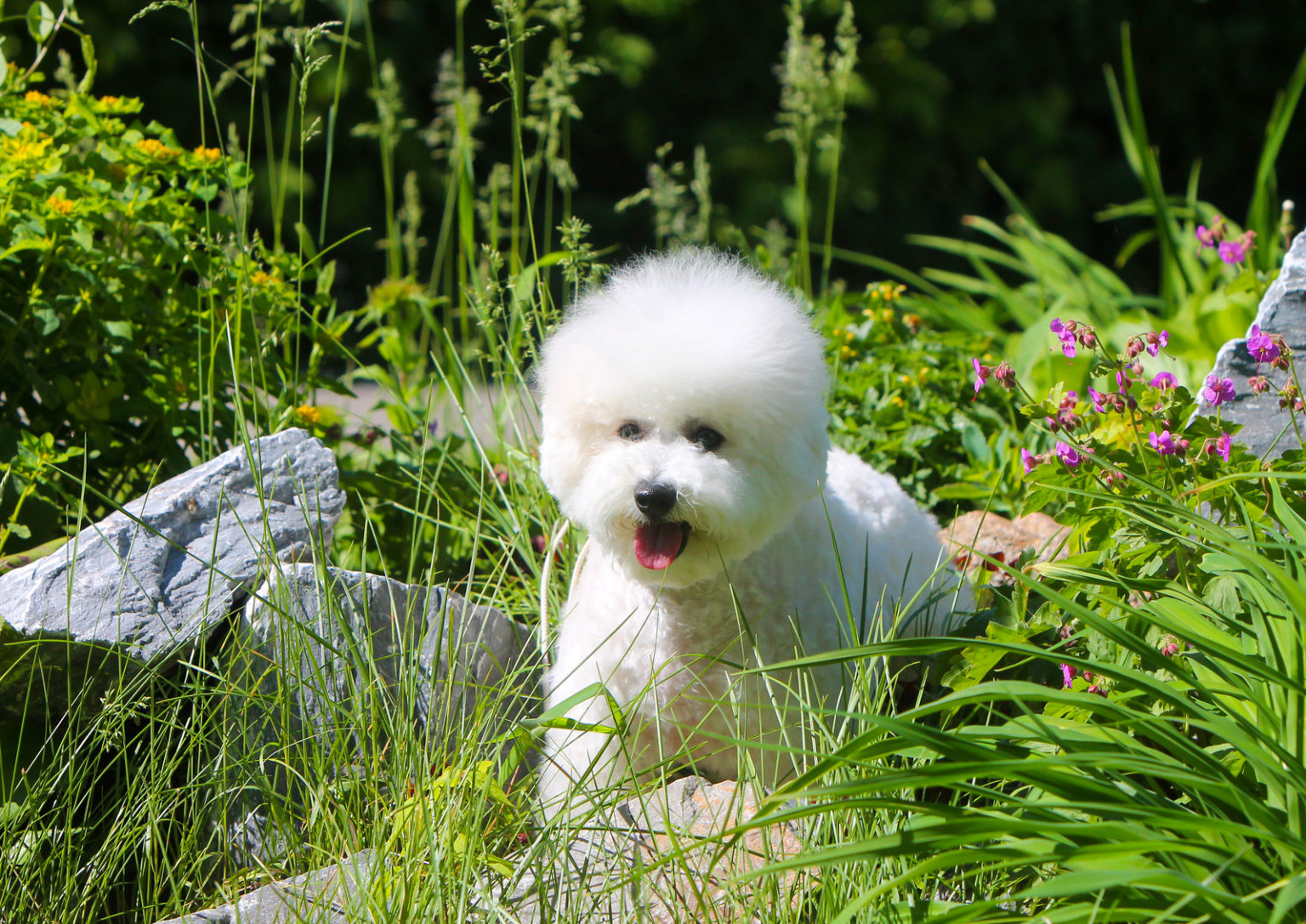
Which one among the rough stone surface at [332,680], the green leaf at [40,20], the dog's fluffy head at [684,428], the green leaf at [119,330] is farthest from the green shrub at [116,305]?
the dog's fluffy head at [684,428]

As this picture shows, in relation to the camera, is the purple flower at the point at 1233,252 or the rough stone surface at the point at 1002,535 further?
the purple flower at the point at 1233,252

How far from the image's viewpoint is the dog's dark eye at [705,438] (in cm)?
201

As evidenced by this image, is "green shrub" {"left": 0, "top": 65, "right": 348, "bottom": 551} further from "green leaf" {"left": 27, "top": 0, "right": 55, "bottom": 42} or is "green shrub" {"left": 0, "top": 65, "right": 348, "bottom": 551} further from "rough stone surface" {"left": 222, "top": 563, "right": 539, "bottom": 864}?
"rough stone surface" {"left": 222, "top": 563, "right": 539, "bottom": 864}

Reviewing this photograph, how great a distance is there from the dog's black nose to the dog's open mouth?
46 mm

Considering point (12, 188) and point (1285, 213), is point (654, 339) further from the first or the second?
point (1285, 213)

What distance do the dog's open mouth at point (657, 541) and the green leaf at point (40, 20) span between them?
1705mm

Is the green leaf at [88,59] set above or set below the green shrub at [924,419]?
above

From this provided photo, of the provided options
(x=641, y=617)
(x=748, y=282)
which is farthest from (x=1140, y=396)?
(x=641, y=617)

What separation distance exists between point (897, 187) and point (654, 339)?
5150 millimetres

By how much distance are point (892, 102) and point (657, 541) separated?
4961 mm

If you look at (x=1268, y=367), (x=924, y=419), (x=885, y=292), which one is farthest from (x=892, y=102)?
(x=1268, y=367)

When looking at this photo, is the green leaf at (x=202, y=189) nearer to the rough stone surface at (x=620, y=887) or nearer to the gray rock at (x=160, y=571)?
the gray rock at (x=160, y=571)

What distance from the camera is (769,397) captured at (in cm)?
196

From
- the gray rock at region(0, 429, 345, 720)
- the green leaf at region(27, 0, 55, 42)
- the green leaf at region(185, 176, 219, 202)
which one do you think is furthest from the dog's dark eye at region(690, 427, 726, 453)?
the green leaf at region(27, 0, 55, 42)
